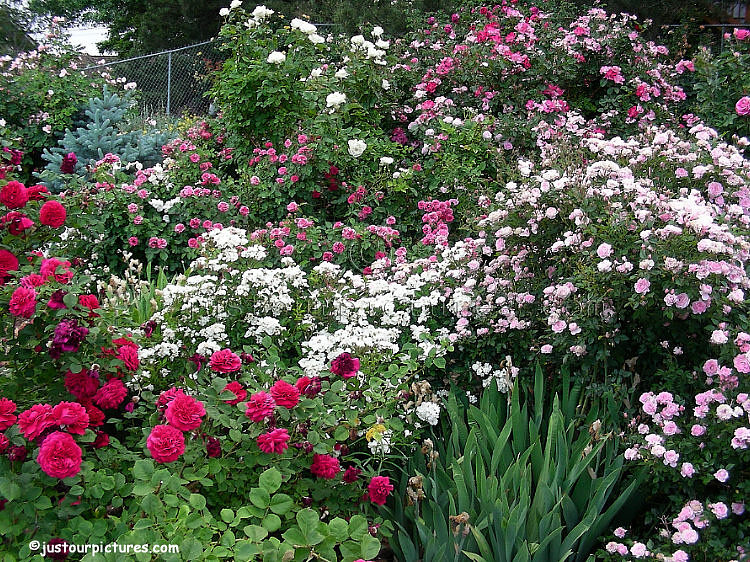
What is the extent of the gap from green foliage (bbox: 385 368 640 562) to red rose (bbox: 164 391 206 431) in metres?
0.76

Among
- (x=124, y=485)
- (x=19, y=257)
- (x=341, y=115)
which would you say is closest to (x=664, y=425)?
(x=124, y=485)

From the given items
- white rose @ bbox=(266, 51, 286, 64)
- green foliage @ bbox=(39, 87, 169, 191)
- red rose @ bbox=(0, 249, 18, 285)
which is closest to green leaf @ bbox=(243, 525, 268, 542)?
red rose @ bbox=(0, 249, 18, 285)

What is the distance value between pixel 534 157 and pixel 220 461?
11.6 feet

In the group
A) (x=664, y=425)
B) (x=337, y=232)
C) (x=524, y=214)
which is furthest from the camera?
(x=337, y=232)

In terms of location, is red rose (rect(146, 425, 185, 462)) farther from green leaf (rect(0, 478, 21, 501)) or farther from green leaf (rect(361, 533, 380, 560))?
green leaf (rect(361, 533, 380, 560))

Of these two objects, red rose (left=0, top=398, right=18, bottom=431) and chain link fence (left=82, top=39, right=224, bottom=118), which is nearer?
red rose (left=0, top=398, right=18, bottom=431)

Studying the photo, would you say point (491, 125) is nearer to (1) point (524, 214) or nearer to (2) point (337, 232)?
(2) point (337, 232)

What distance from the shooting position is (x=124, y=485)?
6.15 feet

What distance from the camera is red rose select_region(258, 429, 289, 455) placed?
189 centimetres

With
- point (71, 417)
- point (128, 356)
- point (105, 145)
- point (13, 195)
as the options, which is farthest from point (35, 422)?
point (105, 145)

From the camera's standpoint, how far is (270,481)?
179cm

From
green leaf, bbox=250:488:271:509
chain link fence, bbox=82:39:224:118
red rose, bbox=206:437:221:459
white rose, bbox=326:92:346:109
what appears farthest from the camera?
chain link fence, bbox=82:39:224:118

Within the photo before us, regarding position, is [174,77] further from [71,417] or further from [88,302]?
[71,417]

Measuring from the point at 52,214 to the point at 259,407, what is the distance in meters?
0.93
